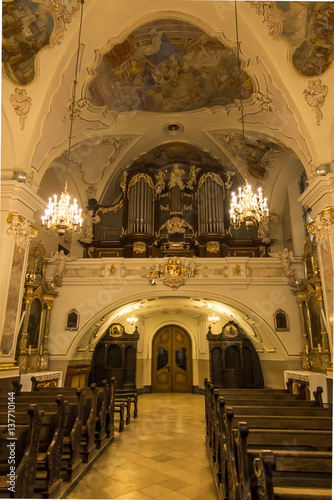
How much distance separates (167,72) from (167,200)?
4636 millimetres

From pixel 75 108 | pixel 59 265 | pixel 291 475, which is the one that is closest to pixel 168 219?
pixel 59 265

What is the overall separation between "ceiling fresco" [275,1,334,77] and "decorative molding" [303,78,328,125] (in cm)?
22

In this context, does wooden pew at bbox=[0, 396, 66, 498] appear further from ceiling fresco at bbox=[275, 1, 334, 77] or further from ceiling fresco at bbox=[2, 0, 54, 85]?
ceiling fresco at bbox=[275, 1, 334, 77]

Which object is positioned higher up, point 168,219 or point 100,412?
point 168,219

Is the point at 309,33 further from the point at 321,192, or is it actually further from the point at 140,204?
the point at 140,204

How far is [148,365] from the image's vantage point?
53.5 ft

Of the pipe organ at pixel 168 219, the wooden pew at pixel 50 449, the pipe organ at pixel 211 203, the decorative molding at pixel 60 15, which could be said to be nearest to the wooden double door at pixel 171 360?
the pipe organ at pixel 168 219

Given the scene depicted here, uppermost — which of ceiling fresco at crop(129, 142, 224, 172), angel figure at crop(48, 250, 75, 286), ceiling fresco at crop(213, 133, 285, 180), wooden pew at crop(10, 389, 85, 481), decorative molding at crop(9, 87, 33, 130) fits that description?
ceiling fresco at crop(129, 142, 224, 172)

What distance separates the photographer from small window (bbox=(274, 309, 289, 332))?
10236 millimetres

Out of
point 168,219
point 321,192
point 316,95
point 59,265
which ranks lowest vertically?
point 59,265

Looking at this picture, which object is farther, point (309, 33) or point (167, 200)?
point (167, 200)

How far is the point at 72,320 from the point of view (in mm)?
10703

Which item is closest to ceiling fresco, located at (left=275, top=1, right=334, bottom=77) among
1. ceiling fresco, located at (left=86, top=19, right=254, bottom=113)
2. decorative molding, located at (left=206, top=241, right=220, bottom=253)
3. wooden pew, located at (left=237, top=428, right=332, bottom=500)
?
ceiling fresco, located at (left=86, top=19, right=254, bottom=113)

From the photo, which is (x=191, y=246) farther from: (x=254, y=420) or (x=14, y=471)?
(x=14, y=471)
